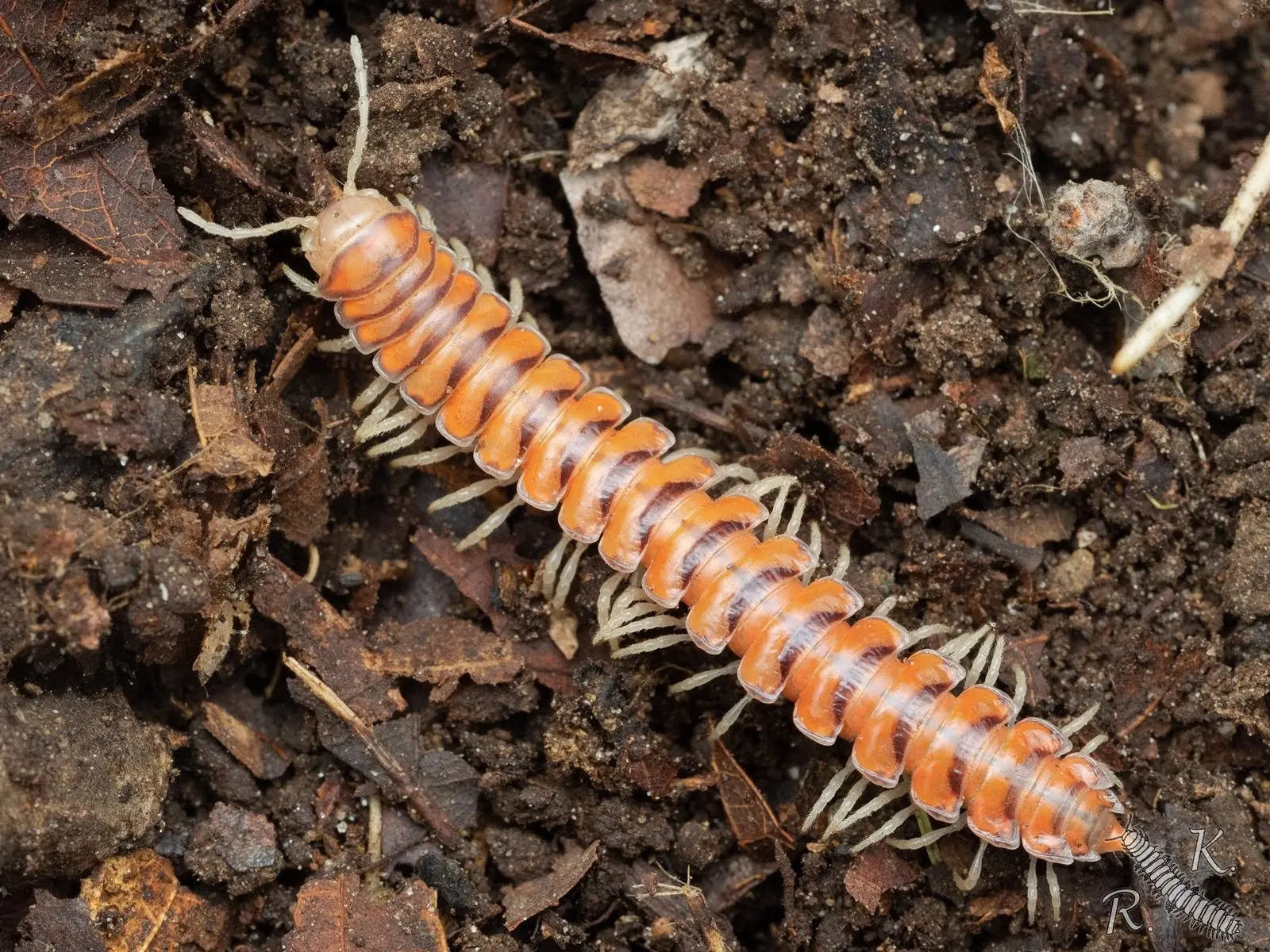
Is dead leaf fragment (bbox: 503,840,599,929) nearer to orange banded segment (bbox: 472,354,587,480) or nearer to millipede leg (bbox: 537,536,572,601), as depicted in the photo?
millipede leg (bbox: 537,536,572,601)

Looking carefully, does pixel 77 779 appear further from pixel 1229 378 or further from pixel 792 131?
pixel 1229 378

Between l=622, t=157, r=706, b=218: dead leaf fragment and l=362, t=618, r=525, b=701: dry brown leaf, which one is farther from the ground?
l=622, t=157, r=706, b=218: dead leaf fragment

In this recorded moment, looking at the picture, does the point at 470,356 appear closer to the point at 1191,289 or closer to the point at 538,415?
the point at 538,415

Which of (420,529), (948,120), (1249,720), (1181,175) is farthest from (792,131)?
(1249,720)

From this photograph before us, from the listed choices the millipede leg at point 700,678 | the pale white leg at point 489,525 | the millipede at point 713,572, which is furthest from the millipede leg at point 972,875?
the pale white leg at point 489,525

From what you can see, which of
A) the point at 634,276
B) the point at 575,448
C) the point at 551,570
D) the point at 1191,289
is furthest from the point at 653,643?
the point at 1191,289

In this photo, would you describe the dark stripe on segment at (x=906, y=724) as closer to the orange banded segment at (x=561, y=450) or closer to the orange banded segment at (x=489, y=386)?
the orange banded segment at (x=561, y=450)

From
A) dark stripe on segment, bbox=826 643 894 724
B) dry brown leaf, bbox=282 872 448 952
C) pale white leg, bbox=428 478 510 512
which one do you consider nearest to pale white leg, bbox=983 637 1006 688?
dark stripe on segment, bbox=826 643 894 724
